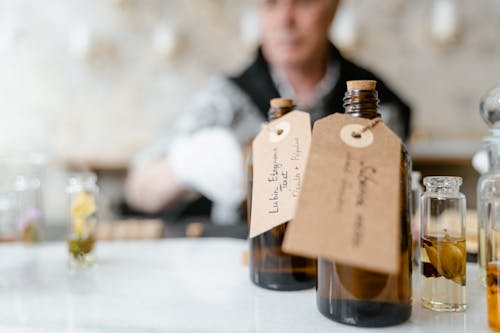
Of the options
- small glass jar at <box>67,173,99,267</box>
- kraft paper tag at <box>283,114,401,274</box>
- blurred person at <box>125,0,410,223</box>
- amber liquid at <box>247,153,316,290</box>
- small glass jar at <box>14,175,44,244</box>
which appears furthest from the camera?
blurred person at <box>125,0,410,223</box>

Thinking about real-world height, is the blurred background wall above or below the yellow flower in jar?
above

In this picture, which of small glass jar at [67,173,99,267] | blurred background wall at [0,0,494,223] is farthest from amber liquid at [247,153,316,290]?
blurred background wall at [0,0,494,223]

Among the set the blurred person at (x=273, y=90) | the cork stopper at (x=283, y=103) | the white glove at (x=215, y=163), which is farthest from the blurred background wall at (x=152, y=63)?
the cork stopper at (x=283, y=103)

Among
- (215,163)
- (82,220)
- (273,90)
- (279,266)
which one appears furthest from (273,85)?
(279,266)

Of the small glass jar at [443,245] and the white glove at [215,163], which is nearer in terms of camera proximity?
the small glass jar at [443,245]

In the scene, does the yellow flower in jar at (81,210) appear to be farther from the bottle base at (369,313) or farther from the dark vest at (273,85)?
the dark vest at (273,85)

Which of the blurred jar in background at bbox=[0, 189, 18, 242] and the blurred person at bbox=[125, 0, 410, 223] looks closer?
the blurred jar in background at bbox=[0, 189, 18, 242]

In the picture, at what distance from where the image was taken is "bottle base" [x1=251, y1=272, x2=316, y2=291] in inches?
14.1

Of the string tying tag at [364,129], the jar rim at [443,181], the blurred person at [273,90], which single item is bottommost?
the jar rim at [443,181]

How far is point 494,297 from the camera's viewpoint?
267 millimetres

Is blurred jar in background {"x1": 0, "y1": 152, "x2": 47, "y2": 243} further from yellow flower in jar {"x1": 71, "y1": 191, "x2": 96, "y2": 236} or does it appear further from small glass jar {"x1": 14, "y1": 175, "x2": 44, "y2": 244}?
yellow flower in jar {"x1": 71, "y1": 191, "x2": 96, "y2": 236}

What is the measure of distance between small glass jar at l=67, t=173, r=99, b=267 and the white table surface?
0.07ft

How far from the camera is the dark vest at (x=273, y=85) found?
121 cm

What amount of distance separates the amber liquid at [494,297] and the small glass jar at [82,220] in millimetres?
402
